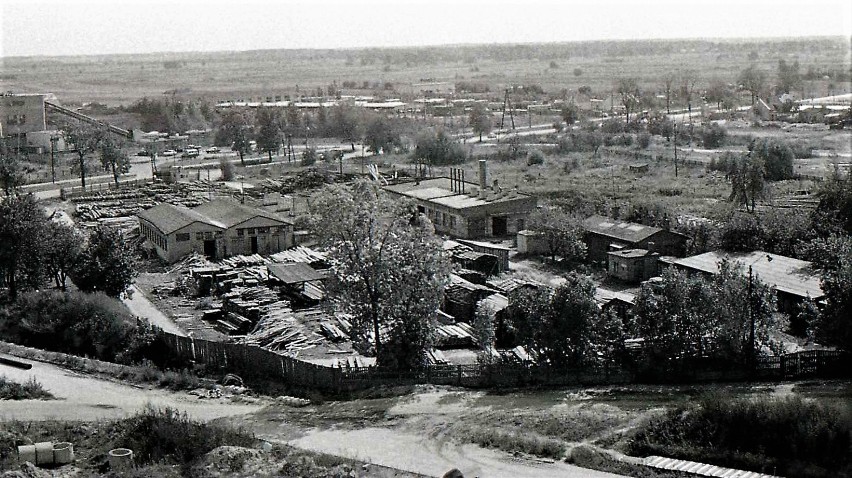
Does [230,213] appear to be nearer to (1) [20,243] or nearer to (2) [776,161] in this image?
(1) [20,243]

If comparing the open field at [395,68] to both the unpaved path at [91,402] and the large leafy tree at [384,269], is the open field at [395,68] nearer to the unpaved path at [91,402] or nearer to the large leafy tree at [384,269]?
the unpaved path at [91,402]

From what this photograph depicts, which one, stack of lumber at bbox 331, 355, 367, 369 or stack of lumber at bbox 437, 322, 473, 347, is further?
stack of lumber at bbox 437, 322, 473, 347

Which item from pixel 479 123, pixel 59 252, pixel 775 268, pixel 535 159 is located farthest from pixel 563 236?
pixel 479 123

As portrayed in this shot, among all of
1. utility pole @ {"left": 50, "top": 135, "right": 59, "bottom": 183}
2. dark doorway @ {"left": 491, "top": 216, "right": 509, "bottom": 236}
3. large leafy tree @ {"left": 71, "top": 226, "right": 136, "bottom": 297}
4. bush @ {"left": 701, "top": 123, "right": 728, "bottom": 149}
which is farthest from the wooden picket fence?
bush @ {"left": 701, "top": 123, "right": 728, "bottom": 149}

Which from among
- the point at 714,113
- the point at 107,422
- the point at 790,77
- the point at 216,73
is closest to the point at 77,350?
the point at 107,422

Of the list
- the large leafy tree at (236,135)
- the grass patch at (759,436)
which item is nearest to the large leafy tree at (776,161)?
the large leafy tree at (236,135)

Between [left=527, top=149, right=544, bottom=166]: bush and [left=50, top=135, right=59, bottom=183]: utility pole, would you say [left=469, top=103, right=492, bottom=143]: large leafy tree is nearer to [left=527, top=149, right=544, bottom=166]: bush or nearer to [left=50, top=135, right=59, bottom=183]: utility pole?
[left=527, top=149, right=544, bottom=166]: bush

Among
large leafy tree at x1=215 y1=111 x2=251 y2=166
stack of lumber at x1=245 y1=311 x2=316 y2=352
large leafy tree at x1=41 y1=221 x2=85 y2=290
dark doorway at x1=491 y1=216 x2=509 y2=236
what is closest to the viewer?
A: stack of lumber at x1=245 y1=311 x2=316 y2=352
